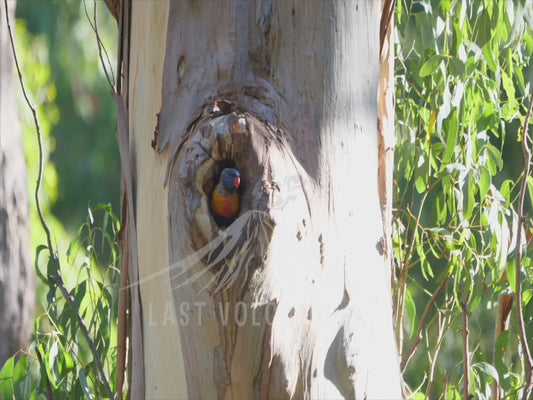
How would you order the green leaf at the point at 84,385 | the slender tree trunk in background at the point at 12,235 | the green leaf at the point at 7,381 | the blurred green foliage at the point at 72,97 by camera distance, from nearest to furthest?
the green leaf at the point at 84,385
the green leaf at the point at 7,381
the slender tree trunk in background at the point at 12,235
the blurred green foliage at the point at 72,97

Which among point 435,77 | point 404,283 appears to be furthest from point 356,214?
point 435,77

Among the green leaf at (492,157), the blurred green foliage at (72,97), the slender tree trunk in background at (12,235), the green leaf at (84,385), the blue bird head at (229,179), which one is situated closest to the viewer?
the blue bird head at (229,179)

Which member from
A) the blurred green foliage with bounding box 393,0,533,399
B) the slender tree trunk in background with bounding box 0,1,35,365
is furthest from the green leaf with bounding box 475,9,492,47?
the slender tree trunk in background with bounding box 0,1,35,365

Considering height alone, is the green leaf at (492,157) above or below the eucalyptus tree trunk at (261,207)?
above

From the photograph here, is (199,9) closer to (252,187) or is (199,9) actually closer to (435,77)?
(252,187)

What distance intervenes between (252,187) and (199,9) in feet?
0.75

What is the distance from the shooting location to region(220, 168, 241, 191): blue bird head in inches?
28.0

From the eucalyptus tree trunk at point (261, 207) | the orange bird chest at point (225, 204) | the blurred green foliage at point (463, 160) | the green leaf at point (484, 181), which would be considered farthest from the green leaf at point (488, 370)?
the orange bird chest at point (225, 204)

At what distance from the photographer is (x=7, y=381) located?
1350 millimetres

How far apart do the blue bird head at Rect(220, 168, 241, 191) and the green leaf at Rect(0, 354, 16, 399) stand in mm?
786

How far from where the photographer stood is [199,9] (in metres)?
0.83

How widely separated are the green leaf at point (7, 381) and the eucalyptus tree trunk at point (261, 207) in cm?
51

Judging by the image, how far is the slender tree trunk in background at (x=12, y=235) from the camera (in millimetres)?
2928

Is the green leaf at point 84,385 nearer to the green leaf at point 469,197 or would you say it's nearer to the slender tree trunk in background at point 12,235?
the green leaf at point 469,197
